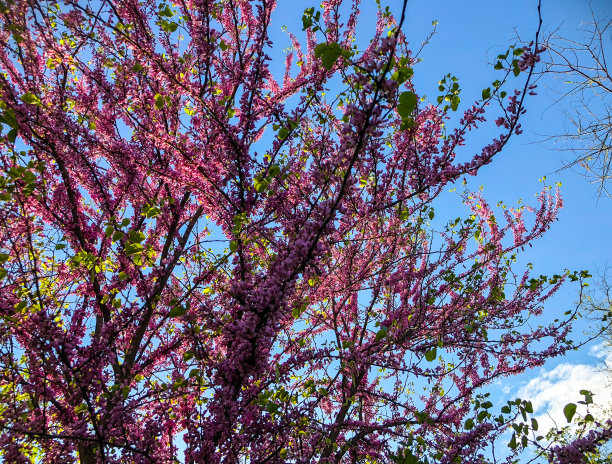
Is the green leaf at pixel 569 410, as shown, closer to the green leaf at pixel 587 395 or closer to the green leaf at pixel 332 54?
the green leaf at pixel 587 395

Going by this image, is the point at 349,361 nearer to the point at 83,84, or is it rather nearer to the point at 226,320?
the point at 226,320

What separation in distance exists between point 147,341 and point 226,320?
2.65 meters

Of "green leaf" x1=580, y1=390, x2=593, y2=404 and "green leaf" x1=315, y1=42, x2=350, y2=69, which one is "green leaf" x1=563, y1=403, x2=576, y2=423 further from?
"green leaf" x1=315, y1=42, x2=350, y2=69

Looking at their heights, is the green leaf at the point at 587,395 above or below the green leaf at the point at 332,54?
below

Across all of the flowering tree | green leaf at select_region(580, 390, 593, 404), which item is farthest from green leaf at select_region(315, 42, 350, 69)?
green leaf at select_region(580, 390, 593, 404)

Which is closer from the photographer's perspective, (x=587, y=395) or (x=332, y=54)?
(x=332, y=54)

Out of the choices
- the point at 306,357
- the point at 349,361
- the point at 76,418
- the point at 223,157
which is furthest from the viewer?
the point at 76,418

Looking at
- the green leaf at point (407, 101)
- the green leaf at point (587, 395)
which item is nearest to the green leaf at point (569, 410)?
the green leaf at point (587, 395)

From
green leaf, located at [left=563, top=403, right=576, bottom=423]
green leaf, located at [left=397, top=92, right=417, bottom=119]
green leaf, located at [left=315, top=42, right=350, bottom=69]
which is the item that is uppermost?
green leaf, located at [left=315, top=42, right=350, bottom=69]

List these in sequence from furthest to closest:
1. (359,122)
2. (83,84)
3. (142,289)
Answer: (83,84), (142,289), (359,122)

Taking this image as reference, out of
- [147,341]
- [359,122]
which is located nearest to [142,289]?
[147,341]

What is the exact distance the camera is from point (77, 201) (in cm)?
525

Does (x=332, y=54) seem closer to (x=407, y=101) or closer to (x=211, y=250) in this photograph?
(x=407, y=101)

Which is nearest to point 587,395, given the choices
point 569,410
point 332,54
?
point 569,410
